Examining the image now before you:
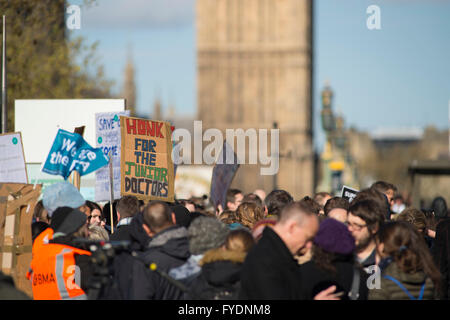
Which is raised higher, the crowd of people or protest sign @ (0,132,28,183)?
protest sign @ (0,132,28,183)

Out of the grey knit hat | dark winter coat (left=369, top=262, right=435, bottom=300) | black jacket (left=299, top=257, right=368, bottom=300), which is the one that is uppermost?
the grey knit hat

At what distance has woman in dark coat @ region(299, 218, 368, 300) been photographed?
5.44 m

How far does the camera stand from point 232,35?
→ 208 feet

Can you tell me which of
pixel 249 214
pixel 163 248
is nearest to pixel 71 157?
pixel 249 214

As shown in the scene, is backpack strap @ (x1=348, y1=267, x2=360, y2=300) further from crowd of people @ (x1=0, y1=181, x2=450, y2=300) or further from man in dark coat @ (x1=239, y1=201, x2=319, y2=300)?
man in dark coat @ (x1=239, y1=201, x2=319, y2=300)

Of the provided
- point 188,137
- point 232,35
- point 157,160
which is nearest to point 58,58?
point 157,160

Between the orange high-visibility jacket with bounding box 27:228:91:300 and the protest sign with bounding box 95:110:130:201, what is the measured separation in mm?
4284

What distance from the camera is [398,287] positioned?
18.7 ft

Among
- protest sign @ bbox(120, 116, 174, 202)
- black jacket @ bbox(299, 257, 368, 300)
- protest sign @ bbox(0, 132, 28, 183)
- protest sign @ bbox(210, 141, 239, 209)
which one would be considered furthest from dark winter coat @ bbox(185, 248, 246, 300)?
protest sign @ bbox(210, 141, 239, 209)

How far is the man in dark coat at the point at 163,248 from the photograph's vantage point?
585cm

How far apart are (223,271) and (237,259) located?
12 cm

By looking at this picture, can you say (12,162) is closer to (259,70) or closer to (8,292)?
(8,292)

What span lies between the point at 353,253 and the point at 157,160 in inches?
177

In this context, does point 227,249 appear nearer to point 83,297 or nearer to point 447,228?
point 83,297
